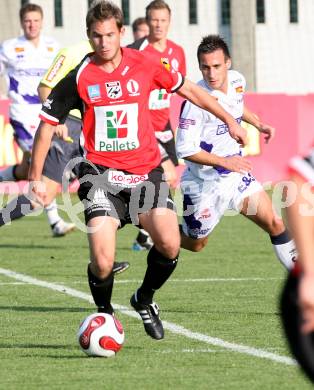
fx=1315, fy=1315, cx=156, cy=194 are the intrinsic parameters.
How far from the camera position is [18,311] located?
9688 mm

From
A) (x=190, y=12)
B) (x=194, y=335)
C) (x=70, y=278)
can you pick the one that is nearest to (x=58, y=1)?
(x=190, y=12)

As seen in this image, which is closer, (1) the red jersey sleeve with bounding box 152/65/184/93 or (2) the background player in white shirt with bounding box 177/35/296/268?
(1) the red jersey sleeve with bounding box 152/65/184/93

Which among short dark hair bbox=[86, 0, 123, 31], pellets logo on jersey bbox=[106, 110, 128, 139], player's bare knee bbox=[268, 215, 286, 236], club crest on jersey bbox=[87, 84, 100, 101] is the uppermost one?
short dark hair bbox=[86, 0, 123, 31]

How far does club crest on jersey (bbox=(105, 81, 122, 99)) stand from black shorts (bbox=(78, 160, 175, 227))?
17.5 inches

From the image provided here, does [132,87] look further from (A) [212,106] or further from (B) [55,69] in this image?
(B) [55,69]

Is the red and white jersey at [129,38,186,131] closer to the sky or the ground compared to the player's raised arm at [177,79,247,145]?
closer to the ground

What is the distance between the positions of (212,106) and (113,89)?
626 millimetres

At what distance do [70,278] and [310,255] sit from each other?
757cm

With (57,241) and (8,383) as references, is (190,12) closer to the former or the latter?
(57,241)

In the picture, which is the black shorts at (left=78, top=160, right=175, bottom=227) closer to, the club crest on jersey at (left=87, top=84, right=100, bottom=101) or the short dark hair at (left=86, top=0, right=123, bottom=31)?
the club crest on jersey at (left=87, top=84, right=100, bottom=101)

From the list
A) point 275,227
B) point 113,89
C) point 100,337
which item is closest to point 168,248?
point 100,337

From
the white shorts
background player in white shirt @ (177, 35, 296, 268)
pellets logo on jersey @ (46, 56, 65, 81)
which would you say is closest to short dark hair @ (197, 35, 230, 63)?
background player in white shirt @ (177, 35, 296, 268)

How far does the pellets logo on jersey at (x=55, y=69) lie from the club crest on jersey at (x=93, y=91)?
4329 millimetres

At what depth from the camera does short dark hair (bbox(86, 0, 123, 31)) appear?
790 cm
